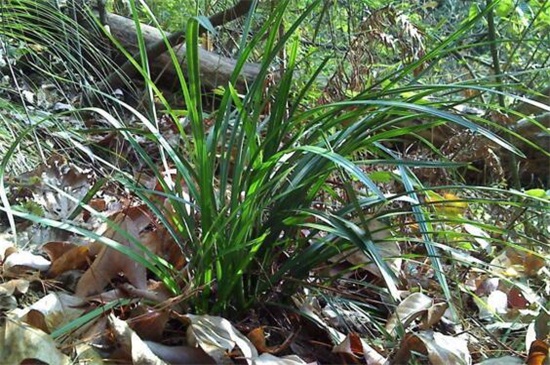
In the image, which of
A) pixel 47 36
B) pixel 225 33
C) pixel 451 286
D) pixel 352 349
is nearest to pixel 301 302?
pixel 352 349

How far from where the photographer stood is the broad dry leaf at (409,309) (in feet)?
4.75

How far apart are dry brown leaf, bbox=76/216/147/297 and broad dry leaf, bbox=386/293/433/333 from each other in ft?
1.66

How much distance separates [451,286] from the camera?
1795mm

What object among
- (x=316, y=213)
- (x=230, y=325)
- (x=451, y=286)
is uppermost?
(x=316, y=213)

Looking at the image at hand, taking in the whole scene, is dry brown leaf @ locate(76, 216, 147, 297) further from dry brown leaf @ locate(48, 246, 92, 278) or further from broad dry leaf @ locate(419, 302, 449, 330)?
broad dry leaf @ locate(419, 302, 449, 330)

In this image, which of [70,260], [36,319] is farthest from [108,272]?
[36,319]

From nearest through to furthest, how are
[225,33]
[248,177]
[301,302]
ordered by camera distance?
[248,177]
[301,302]
[225,33]

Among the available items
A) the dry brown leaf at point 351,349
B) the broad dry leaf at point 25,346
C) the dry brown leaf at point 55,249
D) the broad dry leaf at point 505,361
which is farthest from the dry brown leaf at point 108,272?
the broad dry leaf at point 505,361

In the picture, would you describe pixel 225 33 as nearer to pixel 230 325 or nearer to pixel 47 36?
pixel 47 36

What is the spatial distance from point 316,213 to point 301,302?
0.83ft

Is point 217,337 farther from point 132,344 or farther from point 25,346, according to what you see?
point 25,346

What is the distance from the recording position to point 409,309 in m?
1.49

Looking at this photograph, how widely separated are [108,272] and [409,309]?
2.03ft

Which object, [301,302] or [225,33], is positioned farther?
[225,33]
